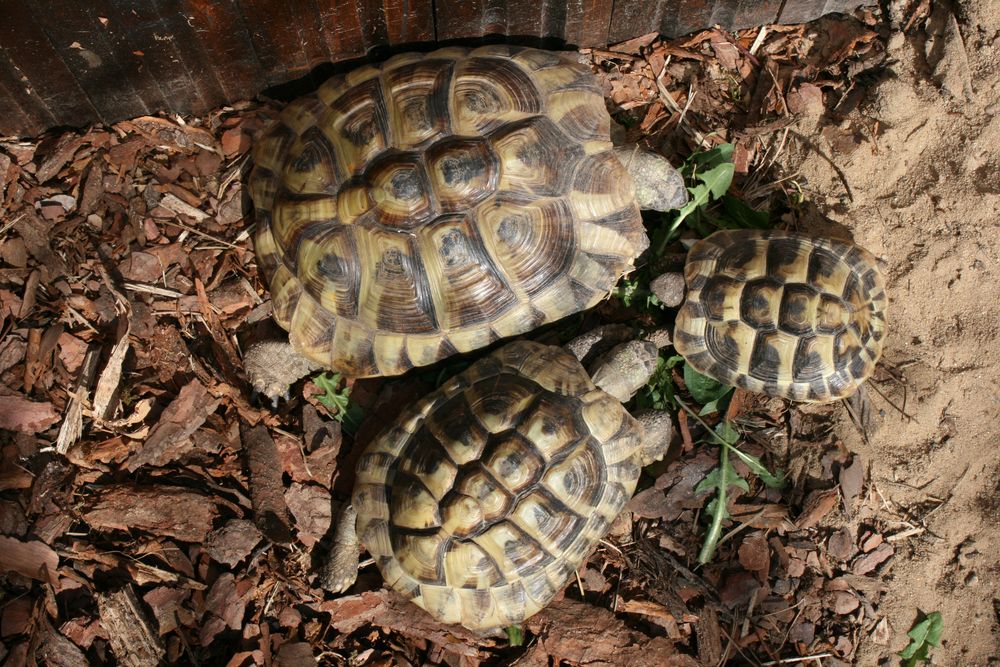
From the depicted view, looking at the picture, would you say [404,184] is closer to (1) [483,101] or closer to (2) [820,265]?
(1) [483,101]

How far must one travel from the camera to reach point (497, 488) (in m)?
2.97

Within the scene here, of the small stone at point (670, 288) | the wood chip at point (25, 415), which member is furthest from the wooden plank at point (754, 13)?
the wood chip at point (25, 415)

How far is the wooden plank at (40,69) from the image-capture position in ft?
10.4

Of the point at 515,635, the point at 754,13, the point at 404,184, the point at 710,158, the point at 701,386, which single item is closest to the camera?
the point at 404,184

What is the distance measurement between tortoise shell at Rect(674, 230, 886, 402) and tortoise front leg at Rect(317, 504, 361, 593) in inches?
64.6

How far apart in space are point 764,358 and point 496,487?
1.32 metres

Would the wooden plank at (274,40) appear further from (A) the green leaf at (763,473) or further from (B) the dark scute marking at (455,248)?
(A) the green leaf at (763,473)

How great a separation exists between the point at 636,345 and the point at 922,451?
4.53 feet

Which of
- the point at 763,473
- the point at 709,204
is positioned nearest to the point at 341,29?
the point at 709,204

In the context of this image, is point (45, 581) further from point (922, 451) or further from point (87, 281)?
point (922, 451)

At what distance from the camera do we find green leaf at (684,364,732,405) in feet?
11.9

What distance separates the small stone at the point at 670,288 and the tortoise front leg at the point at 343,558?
164 centimetres

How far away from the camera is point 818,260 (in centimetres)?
341

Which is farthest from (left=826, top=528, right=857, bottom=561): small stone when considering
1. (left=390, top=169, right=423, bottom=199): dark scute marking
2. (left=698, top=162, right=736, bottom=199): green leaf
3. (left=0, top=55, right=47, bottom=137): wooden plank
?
(left=0, top=55, right=47, bottom=137): wooden plank
